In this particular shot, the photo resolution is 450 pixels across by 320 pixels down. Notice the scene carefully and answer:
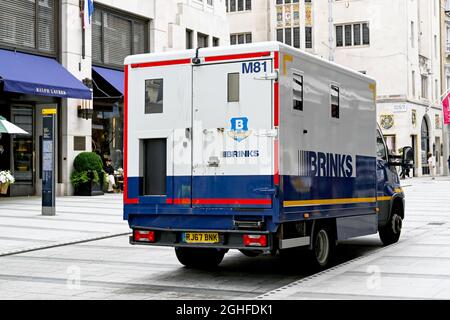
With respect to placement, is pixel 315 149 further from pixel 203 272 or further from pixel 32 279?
pixel 32 279

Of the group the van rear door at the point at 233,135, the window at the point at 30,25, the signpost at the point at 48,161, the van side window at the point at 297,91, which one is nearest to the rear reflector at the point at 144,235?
the van rear door at the point at 233,135

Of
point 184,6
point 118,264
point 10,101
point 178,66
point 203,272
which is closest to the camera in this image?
point 178,66

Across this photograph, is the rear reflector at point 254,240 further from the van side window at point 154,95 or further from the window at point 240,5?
the window at point 240,5

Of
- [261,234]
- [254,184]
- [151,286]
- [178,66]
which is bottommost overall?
[151,286]

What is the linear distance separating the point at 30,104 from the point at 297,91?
19120mm

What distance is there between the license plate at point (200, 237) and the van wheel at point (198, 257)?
4.04ft

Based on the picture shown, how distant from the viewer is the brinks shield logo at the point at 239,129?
351 inches

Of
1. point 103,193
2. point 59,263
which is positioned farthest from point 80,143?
point 59,263

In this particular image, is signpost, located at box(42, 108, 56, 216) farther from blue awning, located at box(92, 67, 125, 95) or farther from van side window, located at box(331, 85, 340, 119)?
blue awning, located at box(92, 67, 125, 95)

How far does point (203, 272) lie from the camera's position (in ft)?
33.1

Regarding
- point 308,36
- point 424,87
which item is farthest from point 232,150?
point 424,87

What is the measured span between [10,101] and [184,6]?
11.3 m

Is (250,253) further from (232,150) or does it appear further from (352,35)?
(352,35)

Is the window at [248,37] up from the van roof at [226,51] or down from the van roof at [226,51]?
up
